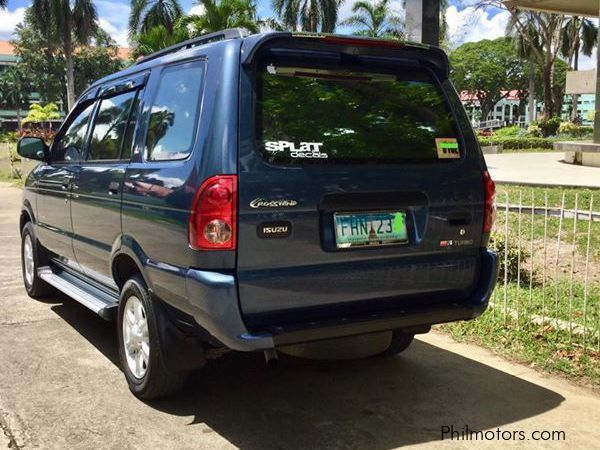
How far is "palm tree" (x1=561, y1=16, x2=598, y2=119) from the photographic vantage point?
5081 centimetres

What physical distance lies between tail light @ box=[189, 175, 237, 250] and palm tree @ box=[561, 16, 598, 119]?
5297 cm

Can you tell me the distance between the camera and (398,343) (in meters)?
4.45

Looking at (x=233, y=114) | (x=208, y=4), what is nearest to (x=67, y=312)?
(x=233, y=114)

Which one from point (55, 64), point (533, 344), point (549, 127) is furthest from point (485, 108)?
point (533, 344)

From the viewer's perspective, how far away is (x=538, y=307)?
5.33m

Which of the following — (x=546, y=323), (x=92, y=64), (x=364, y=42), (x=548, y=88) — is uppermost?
(x=92, y=64)

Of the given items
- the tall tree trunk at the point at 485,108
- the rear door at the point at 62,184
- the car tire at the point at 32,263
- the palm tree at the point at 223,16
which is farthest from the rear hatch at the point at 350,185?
the tall tree trunk at the point at 485,108

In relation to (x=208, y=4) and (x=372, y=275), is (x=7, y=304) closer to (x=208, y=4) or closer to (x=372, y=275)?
(x=372, y=275)

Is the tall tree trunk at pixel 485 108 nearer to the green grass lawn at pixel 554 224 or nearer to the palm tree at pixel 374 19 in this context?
the palm tree at pixel 374 19

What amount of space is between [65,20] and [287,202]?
152 ft

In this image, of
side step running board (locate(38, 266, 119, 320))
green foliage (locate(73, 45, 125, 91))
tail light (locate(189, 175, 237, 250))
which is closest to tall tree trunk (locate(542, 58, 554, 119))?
side step running board (locate(38, 266, 119, 320))

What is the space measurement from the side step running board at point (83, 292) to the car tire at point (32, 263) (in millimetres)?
146

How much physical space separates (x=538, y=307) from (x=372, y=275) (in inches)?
102

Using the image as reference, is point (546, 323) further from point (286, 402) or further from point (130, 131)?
point (130, 131)
